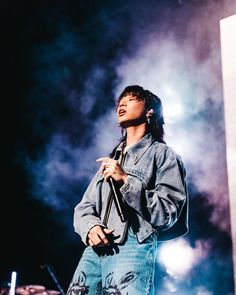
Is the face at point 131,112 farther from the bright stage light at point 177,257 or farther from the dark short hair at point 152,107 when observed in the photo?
the bright stage light at point 177,257

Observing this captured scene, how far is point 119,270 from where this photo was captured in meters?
1.38

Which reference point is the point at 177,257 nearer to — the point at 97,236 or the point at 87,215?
the point at 87,215

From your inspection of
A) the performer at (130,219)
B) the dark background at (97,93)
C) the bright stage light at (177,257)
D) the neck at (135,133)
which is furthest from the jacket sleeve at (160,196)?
the bright stage light at (177,257)

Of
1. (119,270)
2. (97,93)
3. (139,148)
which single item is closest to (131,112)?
(139,148)

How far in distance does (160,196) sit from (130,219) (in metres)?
0.15

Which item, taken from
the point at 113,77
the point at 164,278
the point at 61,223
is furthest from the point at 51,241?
the point at 113,77

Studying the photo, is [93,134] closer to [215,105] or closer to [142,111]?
[215,105]

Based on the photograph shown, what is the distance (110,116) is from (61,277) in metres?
3.32

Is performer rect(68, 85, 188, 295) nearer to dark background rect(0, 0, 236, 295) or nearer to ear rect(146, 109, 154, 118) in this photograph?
ear rect(146, 109, 154, 118)

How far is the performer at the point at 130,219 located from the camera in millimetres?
1395

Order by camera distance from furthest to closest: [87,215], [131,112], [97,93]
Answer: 1. [97,93]
2. [131,112]
3. [87,215]

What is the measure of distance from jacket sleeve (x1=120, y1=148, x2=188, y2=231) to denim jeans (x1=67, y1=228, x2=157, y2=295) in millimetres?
86

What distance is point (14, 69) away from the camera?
212 inches

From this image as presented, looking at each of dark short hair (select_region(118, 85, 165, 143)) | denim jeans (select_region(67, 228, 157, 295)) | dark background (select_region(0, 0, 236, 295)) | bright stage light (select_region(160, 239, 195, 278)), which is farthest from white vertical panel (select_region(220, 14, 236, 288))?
bright stage light (select_region(160, 239, 195, 278))
